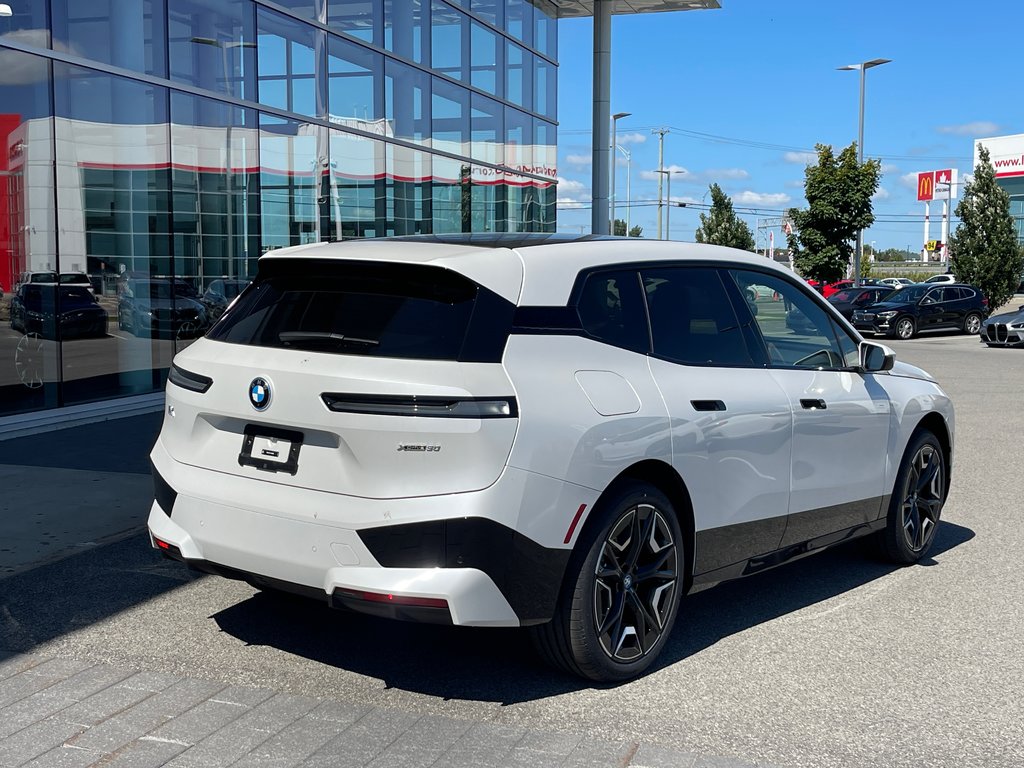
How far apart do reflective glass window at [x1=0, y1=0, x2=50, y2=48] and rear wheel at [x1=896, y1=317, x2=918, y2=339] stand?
25.6 m

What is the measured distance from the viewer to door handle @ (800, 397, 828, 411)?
17.5 ft

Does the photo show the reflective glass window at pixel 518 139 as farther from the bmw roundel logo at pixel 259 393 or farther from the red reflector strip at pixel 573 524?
the red reflector strip at pixel 573 524

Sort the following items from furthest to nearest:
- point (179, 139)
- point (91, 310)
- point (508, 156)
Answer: point (508, 156), point (179, 139), point (91, 310)

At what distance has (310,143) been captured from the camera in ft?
57.2

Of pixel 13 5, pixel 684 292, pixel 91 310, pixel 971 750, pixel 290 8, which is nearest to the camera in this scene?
pixel 971 750

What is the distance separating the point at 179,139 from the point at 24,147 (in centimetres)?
254

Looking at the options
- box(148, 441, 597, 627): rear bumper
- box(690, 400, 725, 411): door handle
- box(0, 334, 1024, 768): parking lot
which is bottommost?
box(0, 334, 1024, 768): parking lot

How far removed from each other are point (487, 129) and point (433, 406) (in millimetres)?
20591

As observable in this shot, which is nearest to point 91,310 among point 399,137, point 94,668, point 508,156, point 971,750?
→ point 399,137

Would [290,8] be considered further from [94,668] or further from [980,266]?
[980,266]

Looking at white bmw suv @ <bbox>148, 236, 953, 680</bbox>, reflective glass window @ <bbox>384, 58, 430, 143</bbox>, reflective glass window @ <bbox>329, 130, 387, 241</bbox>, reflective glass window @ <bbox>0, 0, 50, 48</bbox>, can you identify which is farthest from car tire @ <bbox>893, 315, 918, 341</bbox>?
white bmw suv @ <bbox>148, 236, 953, 680</bbox>

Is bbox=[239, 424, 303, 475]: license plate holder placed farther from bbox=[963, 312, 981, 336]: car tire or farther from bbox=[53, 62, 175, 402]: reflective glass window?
bbox=[963, 312, 981, 336]: car tire

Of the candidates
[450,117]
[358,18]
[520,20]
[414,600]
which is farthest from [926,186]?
[414,600]

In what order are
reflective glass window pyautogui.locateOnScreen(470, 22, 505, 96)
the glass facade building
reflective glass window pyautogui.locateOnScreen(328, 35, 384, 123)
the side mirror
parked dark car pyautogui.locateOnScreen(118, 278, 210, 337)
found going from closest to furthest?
the side mirror → the glass facade building → parked dark car pyautogui.locateOnScreen(118, 278, 210, 337) → reflective glass window pyautogui.locateOnScreen(328, 35, 384, 123) → reflective glass window pyautogui.locateOnScreen(470, 22, 505, 96)
